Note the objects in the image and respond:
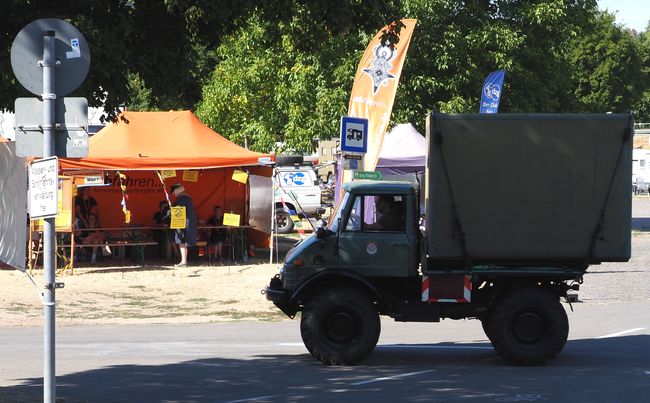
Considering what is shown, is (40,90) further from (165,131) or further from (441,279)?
(165,131)

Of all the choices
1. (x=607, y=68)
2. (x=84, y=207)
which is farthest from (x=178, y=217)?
(x=607, y=68)

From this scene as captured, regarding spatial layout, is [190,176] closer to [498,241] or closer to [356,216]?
[356,216]

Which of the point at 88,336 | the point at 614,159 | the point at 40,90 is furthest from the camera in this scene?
the point at 88,336

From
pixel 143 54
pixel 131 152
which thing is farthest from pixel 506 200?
pixel 131 152

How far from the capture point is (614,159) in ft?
39.3

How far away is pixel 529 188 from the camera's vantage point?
12.1 meters

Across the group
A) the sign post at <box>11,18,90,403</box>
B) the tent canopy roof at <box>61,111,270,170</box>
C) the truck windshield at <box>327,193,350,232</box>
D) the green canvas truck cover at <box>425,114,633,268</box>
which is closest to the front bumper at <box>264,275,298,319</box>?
the truck windshield at <box>327,193,350,232</box>

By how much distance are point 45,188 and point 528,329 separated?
6452mm

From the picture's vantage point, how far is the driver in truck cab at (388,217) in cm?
1256

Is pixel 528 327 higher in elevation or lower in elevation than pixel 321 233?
lower

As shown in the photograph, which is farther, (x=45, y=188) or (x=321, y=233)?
(x=321, y=233)

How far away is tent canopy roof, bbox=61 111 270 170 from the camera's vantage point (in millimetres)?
24156

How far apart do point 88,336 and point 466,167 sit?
627cm

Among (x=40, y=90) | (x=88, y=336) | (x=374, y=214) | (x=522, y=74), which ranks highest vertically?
(x=522, y=74)
